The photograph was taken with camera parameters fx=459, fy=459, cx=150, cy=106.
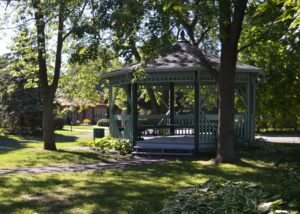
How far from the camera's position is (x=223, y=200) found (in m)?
6.59

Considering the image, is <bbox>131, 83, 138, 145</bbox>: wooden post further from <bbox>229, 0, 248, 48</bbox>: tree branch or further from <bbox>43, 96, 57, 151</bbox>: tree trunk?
<bbox>229, 0, 248, 48</bbox>: tree branch

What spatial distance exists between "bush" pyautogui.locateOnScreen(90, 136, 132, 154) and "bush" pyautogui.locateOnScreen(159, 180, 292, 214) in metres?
11.0

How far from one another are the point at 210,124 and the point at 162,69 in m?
2.95

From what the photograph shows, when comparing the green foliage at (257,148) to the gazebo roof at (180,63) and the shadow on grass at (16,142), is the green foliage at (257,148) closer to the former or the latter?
the gazebo roof at (180,63)

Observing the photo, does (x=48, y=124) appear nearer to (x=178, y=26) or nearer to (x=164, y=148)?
(x=164, y=148)

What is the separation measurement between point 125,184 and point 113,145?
824cm

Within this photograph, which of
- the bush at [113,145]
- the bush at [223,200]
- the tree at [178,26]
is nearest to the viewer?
the bush at [223,200]

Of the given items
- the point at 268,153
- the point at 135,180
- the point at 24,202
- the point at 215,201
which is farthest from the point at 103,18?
the point at 268,153

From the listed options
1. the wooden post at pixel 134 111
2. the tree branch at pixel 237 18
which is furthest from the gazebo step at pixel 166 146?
the tree branch at pixel 237 18

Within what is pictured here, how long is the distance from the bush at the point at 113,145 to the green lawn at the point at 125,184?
2.47 meters

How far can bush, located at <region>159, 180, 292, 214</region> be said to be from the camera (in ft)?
19.4

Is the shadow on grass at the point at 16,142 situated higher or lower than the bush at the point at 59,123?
lower

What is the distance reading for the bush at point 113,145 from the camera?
18.6m

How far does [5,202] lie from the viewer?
917cm
